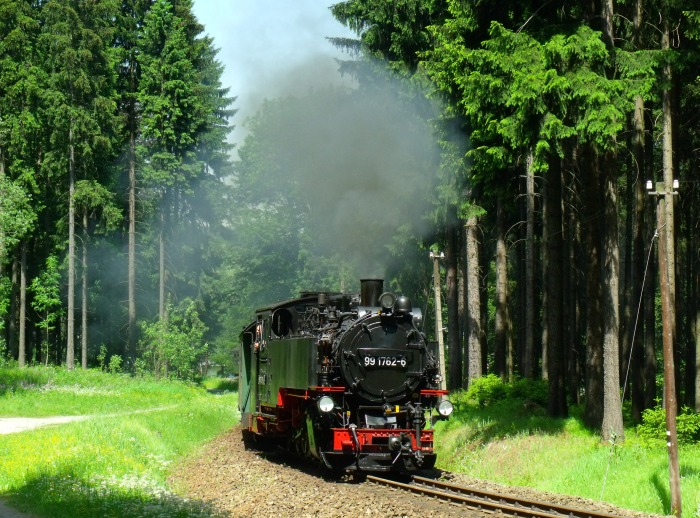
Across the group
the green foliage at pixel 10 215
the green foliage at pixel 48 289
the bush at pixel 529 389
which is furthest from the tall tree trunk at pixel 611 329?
the green foliage at pixel 48 289

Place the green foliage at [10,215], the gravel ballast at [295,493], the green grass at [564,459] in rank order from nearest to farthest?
the gravel ballast at [295,493] < the green grass at [564,459] < the green foliage at [10,215]

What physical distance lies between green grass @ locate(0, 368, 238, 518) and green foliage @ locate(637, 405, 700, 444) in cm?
850

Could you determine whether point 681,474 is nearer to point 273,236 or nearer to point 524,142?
point 524,142

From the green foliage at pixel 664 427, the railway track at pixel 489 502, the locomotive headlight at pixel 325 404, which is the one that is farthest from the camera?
the green foliage at pixel 664 427

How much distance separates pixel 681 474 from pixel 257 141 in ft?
142

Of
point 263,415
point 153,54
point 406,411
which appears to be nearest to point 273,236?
point 153,54

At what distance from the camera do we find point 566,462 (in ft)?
50.4

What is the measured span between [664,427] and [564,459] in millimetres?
1975

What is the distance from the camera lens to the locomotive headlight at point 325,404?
1436 centimetres

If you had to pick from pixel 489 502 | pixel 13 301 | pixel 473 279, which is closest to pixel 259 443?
pixel 473 279

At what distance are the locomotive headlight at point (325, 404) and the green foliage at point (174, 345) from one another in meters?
29.7

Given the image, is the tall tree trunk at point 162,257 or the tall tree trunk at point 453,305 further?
the tall tree trunk at point 162,257

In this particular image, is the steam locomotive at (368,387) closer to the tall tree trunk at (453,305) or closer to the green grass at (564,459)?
the green grass at (564,459)

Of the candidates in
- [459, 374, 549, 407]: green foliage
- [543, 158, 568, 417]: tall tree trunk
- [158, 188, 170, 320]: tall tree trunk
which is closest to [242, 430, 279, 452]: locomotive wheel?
[459, 374, 549, 407]: green foliage
